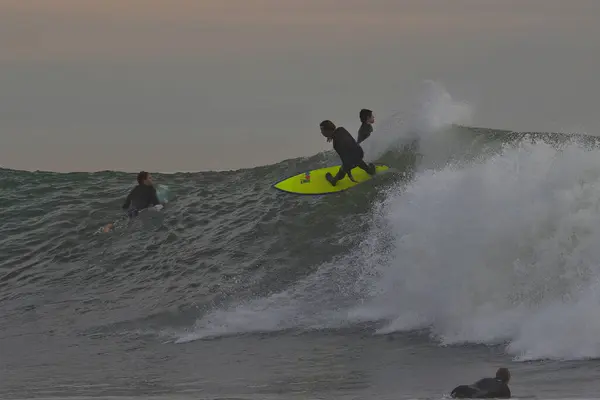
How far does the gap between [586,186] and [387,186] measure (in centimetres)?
563

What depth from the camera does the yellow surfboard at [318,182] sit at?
52.5ft

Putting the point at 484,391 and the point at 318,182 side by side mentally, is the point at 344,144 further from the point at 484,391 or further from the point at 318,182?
the point at 484,391

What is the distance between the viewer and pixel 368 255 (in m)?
13.0

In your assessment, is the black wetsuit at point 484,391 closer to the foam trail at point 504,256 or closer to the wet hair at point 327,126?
the foam trail at point 504,256

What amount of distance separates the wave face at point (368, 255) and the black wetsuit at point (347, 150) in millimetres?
497

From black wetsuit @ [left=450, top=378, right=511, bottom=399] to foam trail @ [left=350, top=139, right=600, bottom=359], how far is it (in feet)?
6.75

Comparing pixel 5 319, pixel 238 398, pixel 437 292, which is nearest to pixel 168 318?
pixel 5 319

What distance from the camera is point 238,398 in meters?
7.07

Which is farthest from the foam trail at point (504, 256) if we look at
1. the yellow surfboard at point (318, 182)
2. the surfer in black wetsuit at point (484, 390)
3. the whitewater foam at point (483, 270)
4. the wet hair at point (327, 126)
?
the yellow surfboard at point (318, 182)

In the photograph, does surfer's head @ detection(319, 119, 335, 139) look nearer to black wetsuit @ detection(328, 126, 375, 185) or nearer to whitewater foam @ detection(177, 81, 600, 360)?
black wetsuit @ detection(328, 126, 375, 185)

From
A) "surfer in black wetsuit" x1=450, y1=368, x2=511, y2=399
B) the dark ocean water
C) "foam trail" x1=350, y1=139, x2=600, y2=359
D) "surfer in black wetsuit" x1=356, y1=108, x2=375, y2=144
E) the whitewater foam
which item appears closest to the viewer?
Result: "surfer in black wetsuit" x1=450, y1=368, x2=511, y2=399

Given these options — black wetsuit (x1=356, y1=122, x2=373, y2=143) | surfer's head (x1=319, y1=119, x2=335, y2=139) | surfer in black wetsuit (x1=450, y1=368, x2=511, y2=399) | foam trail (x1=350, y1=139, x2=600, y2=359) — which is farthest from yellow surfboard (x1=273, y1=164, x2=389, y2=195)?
surfer in black wetsuit (x1=450, y1=368, x2=511, y2=399)

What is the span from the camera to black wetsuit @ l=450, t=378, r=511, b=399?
6289mm

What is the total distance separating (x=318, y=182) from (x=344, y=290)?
4.50m
